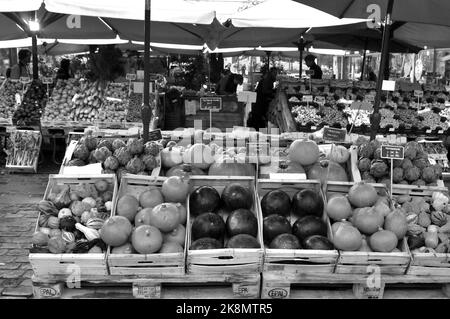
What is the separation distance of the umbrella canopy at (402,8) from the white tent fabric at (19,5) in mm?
2994

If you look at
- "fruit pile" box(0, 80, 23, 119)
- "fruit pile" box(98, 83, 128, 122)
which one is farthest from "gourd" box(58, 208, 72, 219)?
"fruit pile" box(0, 80, 23, 119)

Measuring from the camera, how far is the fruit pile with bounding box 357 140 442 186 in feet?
→ 11.8

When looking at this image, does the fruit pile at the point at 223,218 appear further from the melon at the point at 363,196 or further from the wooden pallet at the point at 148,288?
the melon at the point at 363,196

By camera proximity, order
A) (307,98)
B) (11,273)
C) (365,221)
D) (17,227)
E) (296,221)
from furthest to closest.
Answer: (307,98), (17,227), (11,273), (296,221), (365,221)

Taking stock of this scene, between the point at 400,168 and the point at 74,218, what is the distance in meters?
2.45

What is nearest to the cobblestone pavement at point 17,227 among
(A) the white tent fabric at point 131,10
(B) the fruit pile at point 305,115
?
(A) the white tent fabric at point 131,10

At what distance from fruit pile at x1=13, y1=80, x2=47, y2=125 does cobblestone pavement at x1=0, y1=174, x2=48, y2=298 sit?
1020 millimetres

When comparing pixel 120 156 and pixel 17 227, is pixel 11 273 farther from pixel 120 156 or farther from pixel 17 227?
pixel 120 156

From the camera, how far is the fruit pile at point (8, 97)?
793 cm

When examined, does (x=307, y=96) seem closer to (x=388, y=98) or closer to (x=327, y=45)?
(x=388, y=98)

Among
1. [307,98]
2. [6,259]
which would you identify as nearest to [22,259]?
[6,259]

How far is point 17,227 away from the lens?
4957 millimetres

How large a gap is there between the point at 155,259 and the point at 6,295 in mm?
1434

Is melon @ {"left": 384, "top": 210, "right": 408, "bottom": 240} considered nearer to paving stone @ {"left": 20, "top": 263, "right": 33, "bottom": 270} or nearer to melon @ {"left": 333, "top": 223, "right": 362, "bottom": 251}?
melon @ {"left": 333, "top": 223, "right": 362, "bottom": 251}
